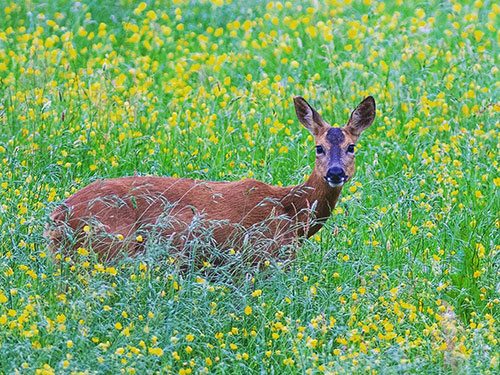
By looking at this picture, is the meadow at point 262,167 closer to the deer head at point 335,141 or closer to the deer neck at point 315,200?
the deer neck at point 315,200

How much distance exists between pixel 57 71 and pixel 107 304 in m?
5.06

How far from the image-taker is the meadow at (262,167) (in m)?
5.24

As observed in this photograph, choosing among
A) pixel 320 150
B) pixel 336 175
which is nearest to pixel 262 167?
pixel 320 150

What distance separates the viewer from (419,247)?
269 inches

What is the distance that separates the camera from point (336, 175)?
21.6 ft

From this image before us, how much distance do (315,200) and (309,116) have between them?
0.72 metres

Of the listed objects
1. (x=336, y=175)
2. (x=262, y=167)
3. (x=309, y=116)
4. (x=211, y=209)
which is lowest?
(x=262, y=167)

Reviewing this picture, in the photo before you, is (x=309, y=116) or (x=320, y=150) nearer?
(x=320, y=150)

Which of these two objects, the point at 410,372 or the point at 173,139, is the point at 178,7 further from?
the point at 410,372

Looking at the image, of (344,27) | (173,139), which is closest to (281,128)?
(173,139)

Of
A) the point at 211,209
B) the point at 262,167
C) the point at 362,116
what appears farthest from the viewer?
the point at 262,167

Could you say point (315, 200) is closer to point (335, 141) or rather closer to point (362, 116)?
point (335, 141)

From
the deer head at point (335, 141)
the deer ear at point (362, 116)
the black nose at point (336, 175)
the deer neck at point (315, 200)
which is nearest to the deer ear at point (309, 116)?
the deer head at point (335, 141)

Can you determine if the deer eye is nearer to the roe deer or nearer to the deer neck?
the roe deer
